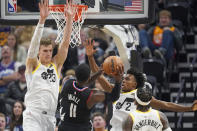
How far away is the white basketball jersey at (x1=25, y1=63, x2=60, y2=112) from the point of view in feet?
29.3

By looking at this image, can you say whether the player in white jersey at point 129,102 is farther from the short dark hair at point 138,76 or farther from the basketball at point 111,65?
the basketball at point 111,65

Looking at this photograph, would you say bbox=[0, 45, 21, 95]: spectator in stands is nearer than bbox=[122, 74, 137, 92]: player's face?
No

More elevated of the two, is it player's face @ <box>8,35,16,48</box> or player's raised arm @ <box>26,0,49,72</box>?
player's raised arm @ <box>26,0,49,72</box>

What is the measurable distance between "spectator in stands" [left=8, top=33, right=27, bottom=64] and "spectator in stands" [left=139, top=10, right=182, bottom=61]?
9.11 ft

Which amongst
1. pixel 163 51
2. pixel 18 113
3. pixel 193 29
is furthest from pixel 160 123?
pixel 193 29

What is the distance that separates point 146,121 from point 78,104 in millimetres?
1681

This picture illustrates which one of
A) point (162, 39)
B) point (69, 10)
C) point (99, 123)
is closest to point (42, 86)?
point (69, 10)

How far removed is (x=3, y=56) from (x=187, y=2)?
4693 millimetres

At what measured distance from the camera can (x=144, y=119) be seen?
786 cm

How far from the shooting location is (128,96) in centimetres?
902

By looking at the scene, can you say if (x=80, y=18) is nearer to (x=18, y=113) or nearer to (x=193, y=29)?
(x=18, y=113)

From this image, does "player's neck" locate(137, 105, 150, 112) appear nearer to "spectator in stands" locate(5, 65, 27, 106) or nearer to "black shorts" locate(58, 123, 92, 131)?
"black shorts" locate(58, 123, 92, 131)

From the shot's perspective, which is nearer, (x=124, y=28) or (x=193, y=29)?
(x=124, y=28)

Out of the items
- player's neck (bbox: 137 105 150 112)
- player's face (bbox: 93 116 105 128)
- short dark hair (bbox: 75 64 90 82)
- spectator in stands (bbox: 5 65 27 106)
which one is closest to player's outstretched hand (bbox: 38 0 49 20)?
short dark hair (bbox: 75 64 90 82)
